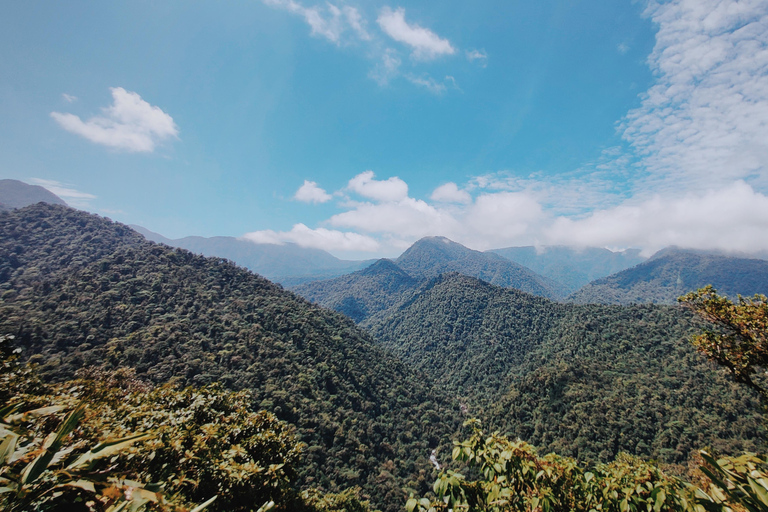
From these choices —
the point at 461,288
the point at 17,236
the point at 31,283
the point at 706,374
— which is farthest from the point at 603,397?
the point at 17,236

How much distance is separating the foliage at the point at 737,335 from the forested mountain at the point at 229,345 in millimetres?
47188

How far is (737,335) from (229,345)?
65.2 metres

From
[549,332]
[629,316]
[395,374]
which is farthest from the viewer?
[549,332]

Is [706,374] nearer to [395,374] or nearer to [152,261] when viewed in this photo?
[395,374]

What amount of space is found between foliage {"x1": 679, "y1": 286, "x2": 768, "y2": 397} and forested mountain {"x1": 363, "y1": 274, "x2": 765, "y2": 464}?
22.6 m

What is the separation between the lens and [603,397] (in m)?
61.0

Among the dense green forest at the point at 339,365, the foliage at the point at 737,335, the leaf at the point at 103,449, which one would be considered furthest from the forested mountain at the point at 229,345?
the leaf at the point at 103,449

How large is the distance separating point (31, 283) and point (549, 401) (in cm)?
11663

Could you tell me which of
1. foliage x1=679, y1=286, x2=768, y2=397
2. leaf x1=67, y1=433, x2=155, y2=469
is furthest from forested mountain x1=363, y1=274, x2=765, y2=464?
leaf x1=67, y1=433, x2=155, y2=469

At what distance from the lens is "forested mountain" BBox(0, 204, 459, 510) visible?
149ft

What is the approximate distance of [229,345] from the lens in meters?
56.9

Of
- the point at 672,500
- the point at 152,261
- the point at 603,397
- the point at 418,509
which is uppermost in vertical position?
the point at 672,500

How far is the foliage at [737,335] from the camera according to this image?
7160 millimetres

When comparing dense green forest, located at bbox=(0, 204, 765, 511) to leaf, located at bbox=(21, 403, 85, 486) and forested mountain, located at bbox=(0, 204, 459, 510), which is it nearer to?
forested mountain, located at bbox=(0, 204, 459, 510)
